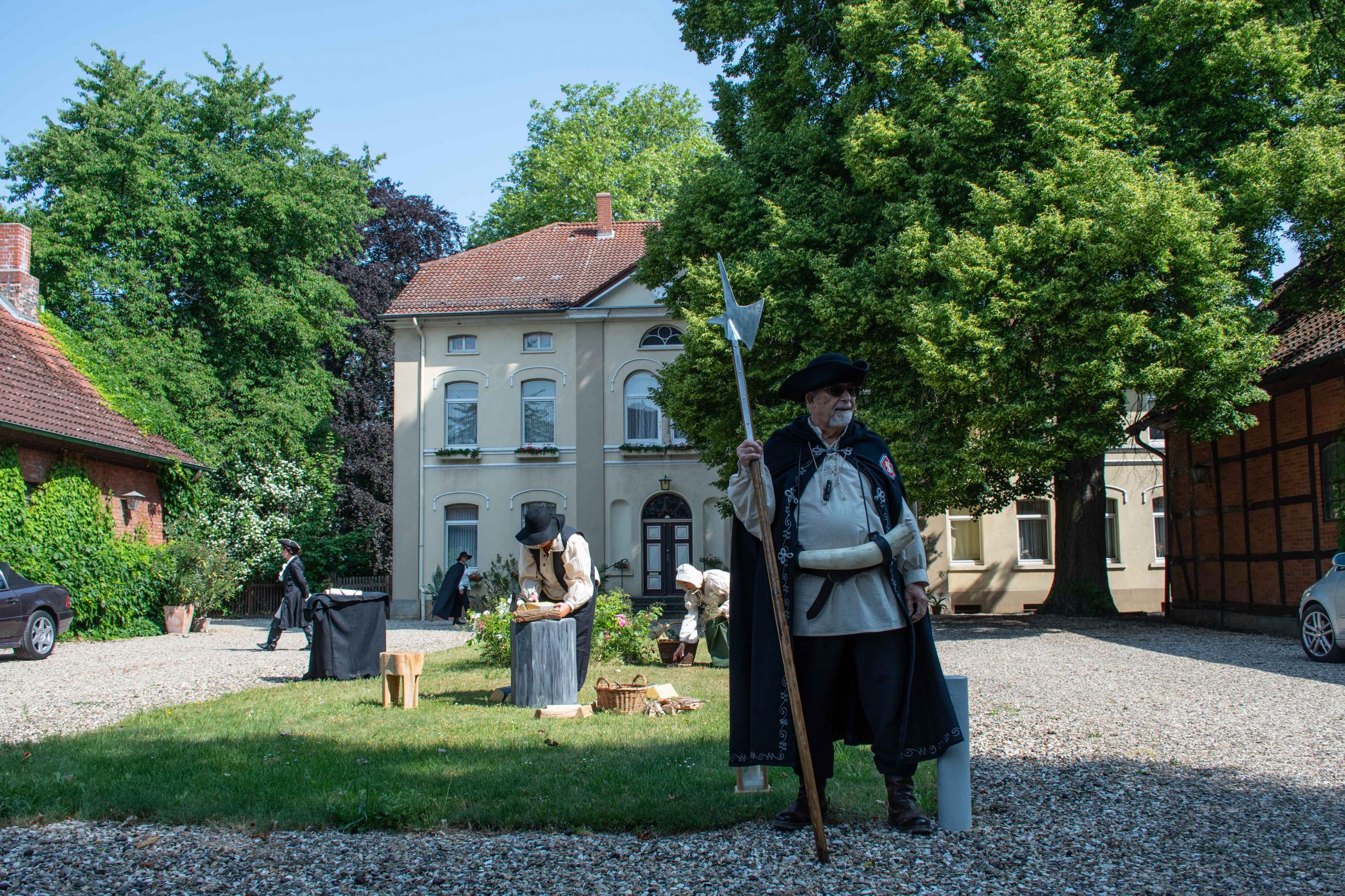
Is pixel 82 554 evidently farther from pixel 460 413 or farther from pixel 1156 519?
pixel 1156 519

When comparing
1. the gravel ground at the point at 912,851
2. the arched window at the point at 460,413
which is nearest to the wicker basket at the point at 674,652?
the gravel ground at the point at 912,851

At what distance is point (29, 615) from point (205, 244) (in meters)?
16.7

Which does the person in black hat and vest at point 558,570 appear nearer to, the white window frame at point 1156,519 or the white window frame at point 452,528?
the white window frame at point 452,528

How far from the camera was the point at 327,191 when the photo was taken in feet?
98.6

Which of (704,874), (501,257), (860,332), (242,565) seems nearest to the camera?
(704,874)

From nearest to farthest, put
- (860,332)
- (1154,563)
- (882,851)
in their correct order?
(882,851)
(860,332)
(1154,563)

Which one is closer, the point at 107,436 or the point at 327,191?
the point at 107,436

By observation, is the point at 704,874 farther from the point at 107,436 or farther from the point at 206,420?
the point at 206,420

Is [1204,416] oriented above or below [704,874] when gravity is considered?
above

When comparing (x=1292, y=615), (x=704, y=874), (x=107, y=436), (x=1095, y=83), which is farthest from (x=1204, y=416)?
(x=107, y=436)

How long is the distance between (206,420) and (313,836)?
27032 millimetres

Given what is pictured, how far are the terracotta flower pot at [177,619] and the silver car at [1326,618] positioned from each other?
62.6ft

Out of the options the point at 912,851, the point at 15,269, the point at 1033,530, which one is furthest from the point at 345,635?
the point at 1033,530

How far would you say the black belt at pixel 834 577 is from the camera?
4.36 meters
